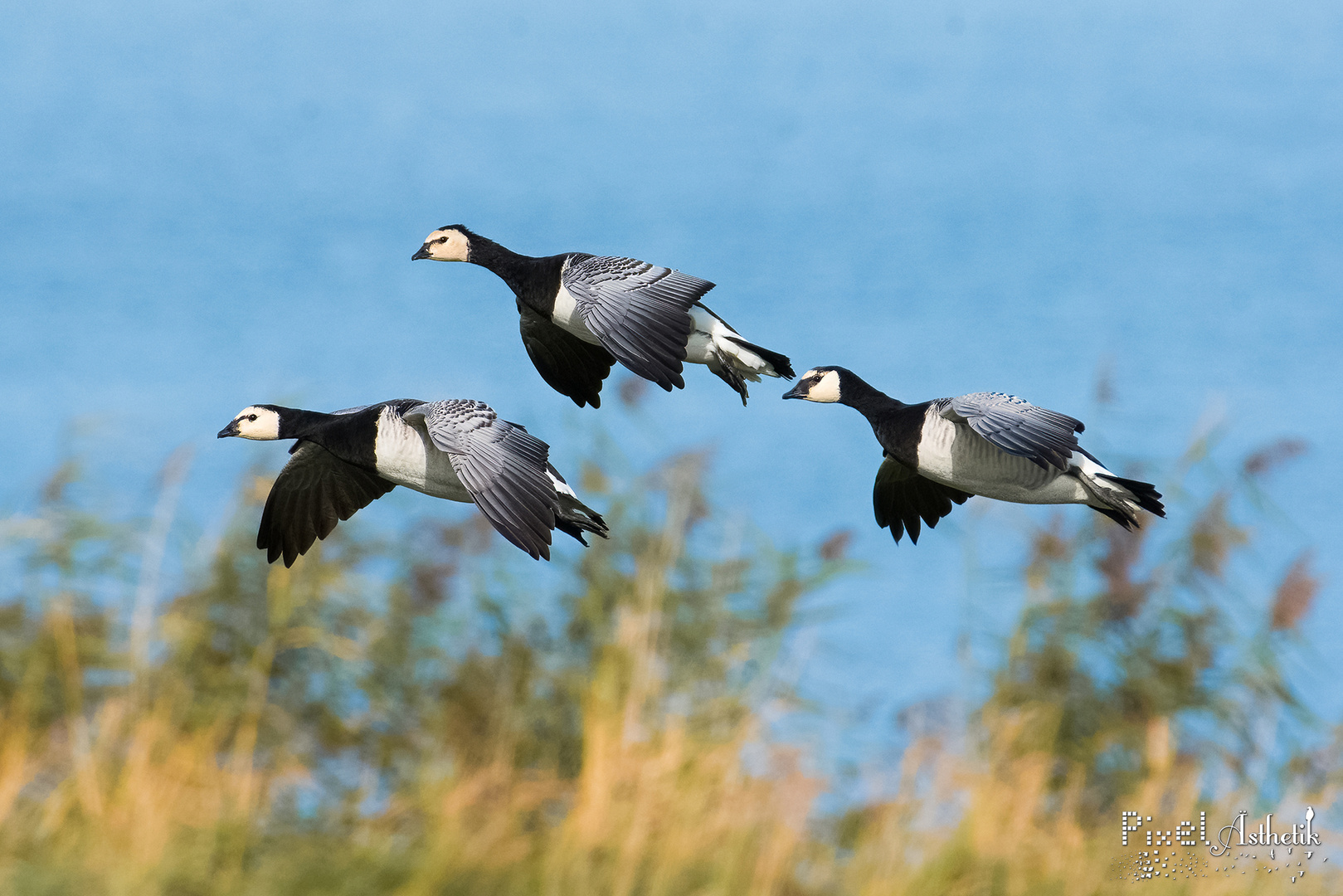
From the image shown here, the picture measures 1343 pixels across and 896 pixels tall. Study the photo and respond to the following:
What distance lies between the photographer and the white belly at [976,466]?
4.68 metres

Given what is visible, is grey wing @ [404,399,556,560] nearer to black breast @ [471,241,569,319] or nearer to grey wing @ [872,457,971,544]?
black breast @ [471,241,569,319]

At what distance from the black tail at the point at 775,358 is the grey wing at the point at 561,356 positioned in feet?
Answer: 2.75

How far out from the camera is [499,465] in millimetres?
4457

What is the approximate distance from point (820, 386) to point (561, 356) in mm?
1507

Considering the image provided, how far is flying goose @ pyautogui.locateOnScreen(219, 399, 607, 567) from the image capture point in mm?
4348

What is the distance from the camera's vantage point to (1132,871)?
25.3ft

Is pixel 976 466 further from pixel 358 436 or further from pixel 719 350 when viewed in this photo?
pixel 358 436

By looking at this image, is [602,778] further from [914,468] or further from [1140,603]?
[1140,603]

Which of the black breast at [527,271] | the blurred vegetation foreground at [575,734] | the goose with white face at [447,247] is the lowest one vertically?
the blurred vegetation foreground at [575,734]

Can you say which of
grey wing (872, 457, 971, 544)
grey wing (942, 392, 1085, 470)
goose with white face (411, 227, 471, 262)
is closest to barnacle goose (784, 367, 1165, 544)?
grey wing (942, 392, 1085, 470)

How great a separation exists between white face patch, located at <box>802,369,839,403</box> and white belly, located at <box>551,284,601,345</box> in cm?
86

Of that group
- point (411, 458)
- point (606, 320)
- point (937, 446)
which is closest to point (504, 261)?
point (606, 320)

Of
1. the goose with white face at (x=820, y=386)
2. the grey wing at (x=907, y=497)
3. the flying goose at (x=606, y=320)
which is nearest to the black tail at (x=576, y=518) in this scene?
the flying goose at (x=606, y=320)

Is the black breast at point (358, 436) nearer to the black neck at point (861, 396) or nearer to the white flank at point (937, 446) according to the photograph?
the black neck at point (861, 396)
